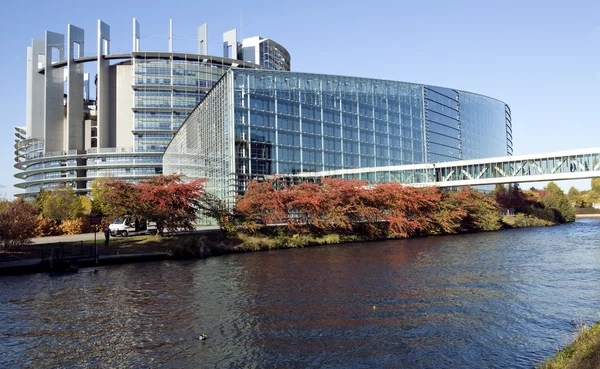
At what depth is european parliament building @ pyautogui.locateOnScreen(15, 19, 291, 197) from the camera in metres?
128

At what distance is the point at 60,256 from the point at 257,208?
792 inches

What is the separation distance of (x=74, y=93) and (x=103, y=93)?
32.5 ft

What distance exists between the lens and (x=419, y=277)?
26.4 m

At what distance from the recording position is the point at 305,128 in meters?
70.9

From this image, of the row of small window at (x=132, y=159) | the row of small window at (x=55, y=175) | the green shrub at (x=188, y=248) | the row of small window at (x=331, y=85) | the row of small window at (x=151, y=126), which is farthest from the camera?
the row of small window at (x=55, y=175)

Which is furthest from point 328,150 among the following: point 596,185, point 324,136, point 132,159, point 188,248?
point 596,185

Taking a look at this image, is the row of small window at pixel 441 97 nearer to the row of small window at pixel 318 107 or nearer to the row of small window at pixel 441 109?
the row of small window at pixel 441 109

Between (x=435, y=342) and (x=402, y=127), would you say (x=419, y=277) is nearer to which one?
(x=435, y=342)

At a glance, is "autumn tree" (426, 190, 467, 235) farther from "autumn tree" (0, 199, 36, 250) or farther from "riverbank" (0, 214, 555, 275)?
"autumn tree" (0, 199, 36, 250)

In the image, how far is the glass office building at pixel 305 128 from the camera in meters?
61.4

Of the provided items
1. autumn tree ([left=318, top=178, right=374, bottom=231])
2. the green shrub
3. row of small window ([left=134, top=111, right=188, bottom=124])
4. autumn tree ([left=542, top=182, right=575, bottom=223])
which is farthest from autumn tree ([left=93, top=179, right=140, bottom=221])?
row of small window ([left=134, top=111, right=188, bottom=124])

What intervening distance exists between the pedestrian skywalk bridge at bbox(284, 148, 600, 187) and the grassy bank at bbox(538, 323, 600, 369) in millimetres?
54825

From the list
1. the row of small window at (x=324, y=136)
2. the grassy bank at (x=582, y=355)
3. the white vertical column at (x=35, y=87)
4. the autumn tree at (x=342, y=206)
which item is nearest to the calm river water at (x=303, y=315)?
the grassy bank at (x=582, y=355)

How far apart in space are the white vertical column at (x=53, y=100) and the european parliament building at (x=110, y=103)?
30cm
